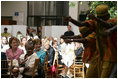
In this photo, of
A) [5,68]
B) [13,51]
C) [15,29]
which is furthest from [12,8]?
[5,68]

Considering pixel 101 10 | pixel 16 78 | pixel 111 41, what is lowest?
pixel 16 78

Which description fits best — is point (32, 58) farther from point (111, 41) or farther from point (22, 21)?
point (22, 21)

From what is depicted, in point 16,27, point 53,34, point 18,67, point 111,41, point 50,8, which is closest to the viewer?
point 111,41

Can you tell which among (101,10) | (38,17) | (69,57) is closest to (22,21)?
(38,17)

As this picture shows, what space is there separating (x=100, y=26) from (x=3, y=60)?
4.71m

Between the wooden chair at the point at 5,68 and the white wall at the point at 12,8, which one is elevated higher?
the white wall at the point at 12,8

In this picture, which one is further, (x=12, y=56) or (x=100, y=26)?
(x=12, y=56)

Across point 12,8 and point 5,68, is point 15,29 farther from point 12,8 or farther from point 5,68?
point 5,68

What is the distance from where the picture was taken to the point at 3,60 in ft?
32.4

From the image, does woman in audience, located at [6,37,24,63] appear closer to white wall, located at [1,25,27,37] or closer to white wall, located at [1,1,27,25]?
white wall, located at [1,25,27,37]

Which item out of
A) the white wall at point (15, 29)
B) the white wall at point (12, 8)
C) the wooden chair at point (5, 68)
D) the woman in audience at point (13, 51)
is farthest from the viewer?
the white wall at point (12, 8)

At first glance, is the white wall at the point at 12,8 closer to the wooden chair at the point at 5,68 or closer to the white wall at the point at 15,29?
the white wall at the point at 15,29

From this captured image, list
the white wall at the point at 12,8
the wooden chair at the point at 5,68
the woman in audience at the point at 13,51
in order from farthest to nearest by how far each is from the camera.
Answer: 1. the white wall at the point at 12,8
2. the woman in audience at the point at 13,51
3. the wooden chair at the point at 5,68

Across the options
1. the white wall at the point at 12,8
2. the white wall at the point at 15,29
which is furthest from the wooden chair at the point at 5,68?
the white wall at the point at 12,8
